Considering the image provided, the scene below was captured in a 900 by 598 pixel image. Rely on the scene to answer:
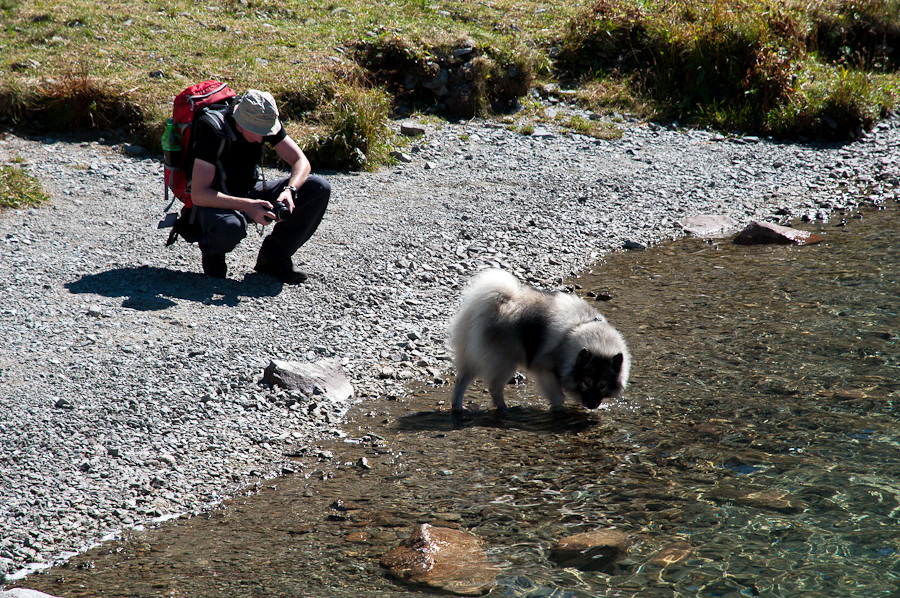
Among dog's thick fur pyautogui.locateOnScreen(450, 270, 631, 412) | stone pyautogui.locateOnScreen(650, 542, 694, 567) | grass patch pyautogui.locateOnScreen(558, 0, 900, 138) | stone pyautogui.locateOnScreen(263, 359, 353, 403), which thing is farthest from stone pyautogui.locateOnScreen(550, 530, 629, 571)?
grass patch pyautogui.locateOnScreen(558, 0, 900, 138)

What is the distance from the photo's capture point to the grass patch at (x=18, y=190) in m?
9.46

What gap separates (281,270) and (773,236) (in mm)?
6157

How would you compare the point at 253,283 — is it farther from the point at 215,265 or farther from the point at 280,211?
the point at 280,211

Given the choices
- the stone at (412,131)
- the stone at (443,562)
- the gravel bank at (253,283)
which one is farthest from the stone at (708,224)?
the stone at (443,562)

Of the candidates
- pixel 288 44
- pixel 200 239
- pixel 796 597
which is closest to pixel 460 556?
pixel 796 597

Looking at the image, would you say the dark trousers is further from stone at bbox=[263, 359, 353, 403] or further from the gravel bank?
stone at bbox=[263, 359, 353, 403]

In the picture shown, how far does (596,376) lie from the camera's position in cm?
618

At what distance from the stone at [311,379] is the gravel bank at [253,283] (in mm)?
119

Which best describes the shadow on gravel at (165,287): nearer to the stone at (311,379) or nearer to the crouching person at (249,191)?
the crouching person at (249,191)

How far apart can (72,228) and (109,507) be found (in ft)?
16.5

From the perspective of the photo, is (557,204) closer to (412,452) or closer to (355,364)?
(355,364)

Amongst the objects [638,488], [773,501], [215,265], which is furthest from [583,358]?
[215,265]

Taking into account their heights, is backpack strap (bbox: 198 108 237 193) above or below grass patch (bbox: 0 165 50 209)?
above

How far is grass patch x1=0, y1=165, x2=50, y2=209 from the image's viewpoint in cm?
946
